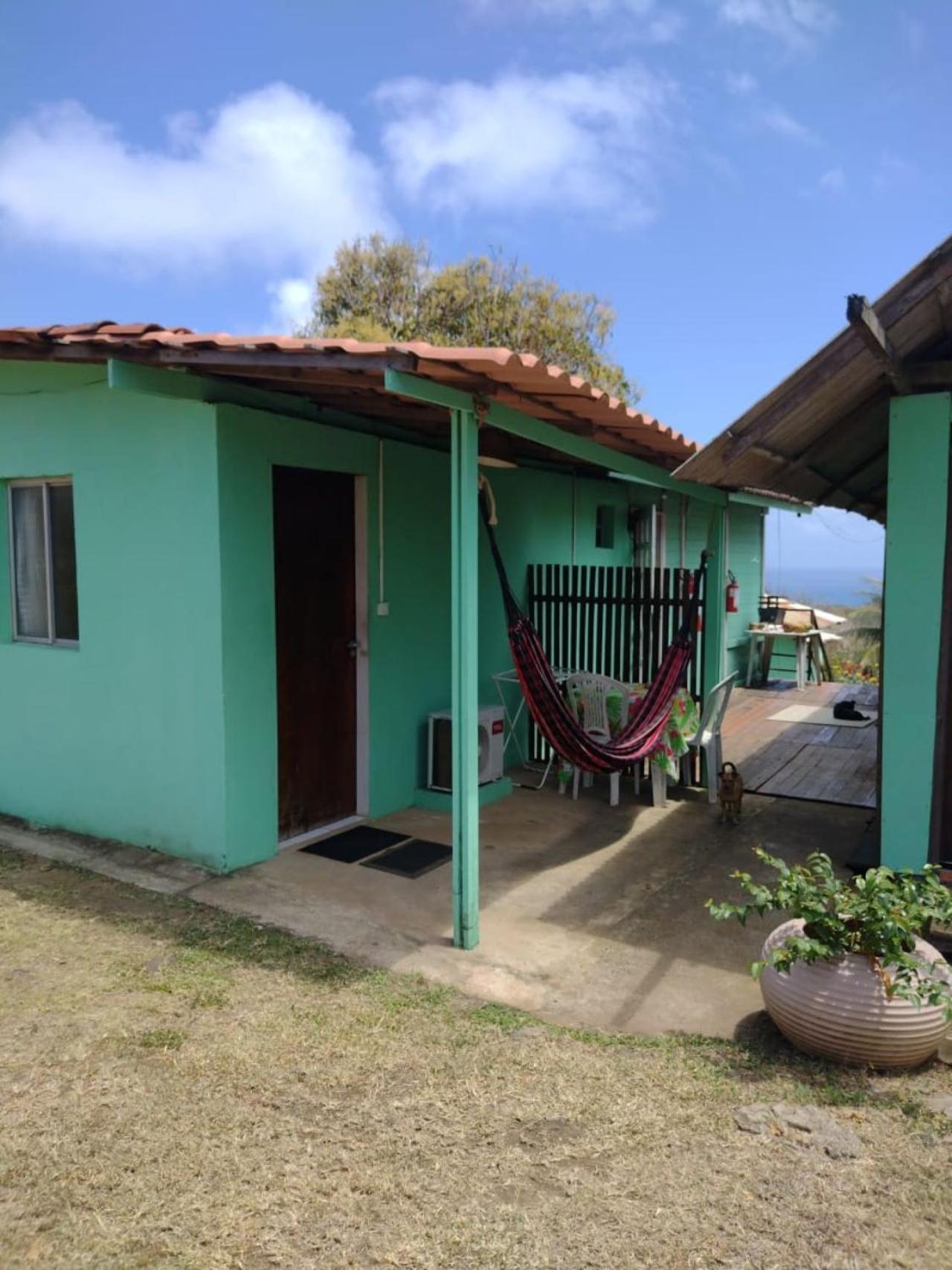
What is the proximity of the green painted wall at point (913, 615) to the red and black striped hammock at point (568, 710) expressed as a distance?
58.2 inches

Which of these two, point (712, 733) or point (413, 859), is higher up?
point (712, 733)

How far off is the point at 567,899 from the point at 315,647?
1975mm

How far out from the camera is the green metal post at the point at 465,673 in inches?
146

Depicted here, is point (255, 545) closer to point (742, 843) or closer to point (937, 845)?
point (742, 843)

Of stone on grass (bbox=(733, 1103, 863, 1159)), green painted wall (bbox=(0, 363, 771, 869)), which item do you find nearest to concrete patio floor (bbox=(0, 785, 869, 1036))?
green painted wall (bbox=(0, 363, 771, 869))

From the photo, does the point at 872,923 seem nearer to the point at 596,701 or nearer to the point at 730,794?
→ the point at 730,794

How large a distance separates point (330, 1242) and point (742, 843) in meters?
3.68

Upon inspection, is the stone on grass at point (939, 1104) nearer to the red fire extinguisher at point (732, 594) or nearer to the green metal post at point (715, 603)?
the green metal post at point (715, 603)

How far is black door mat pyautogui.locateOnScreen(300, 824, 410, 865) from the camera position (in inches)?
193

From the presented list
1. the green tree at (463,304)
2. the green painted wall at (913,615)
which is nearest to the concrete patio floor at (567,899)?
the green painted wall at (913,615)

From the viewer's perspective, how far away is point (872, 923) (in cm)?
286

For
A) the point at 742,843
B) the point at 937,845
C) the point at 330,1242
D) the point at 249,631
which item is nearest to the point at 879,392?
the point at 937,845

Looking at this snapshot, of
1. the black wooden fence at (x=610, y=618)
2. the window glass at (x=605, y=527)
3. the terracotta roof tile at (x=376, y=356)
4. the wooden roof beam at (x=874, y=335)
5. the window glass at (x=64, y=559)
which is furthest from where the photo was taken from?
the window glass at (x=605, y=527)

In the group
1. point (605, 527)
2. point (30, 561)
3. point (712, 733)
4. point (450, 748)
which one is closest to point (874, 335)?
point (712, 733)
